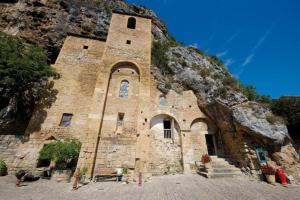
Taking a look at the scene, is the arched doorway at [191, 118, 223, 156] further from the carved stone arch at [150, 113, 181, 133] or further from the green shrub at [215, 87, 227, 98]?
the green shrub at [215, 87, 227, 98]

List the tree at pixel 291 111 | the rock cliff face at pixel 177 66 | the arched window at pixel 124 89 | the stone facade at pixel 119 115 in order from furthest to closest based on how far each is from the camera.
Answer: the arched window at pixel 124 89, the tree at pixel 291 111, the rock cliff face at pixel 177 66, the stone facade at pixel 119 115

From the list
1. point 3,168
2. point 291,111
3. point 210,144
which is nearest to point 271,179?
point 210,144

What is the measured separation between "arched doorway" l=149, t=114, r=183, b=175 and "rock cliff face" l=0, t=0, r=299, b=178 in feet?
9.47

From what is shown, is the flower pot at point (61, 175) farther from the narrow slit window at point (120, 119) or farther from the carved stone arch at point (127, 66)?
the carved stone arch at point (127, 66)

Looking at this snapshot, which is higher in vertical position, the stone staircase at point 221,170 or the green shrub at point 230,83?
the green shrub at point 230,83

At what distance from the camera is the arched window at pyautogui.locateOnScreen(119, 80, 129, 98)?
443 inches

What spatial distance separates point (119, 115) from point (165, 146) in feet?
14.3

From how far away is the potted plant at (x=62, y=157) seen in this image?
26.6 feet

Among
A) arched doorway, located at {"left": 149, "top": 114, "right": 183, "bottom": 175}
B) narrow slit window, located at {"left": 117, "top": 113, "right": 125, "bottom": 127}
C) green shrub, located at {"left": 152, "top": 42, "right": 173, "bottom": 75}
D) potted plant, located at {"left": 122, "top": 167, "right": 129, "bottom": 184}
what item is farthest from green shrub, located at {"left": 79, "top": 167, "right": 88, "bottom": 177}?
green shrub, located at {"left": 152, "top": 42, "right": 173, "bottom": 75}

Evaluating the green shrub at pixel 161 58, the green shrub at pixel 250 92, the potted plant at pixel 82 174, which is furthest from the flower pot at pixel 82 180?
the green shrub at pixel 250 92

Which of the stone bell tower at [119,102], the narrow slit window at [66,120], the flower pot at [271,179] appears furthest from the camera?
the narrow slit window at [66,120]

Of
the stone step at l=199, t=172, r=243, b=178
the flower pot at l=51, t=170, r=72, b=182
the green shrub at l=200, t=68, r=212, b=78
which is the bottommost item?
the flower pot at l=51, t=170, r=72, b=182

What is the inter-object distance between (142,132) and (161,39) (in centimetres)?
1285

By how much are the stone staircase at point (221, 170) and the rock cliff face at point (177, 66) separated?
2374 millimetres
